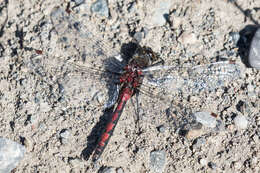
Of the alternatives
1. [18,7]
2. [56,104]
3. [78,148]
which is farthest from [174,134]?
[18,7]

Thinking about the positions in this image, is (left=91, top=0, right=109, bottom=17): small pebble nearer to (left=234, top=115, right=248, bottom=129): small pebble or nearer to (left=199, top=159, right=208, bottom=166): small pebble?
(left=234, top=115, right=248, bottom=129): small pebble

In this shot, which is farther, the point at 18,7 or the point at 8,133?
the point at 18,7

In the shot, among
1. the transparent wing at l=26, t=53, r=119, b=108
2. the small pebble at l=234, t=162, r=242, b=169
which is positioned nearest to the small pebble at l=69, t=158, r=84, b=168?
the transparent wing at l=26, t=53, r=119, b=108

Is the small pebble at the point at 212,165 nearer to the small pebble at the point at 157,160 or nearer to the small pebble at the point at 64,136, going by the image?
the small pebble at the point at 157,160

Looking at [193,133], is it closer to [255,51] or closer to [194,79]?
[194,79]

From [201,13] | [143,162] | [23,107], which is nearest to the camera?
[143,162]

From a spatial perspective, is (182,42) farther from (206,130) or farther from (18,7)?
(18,7)
